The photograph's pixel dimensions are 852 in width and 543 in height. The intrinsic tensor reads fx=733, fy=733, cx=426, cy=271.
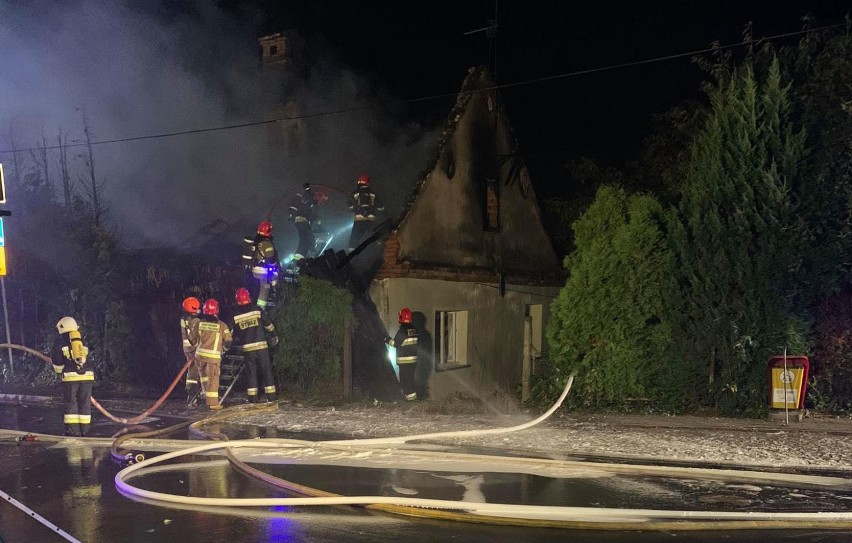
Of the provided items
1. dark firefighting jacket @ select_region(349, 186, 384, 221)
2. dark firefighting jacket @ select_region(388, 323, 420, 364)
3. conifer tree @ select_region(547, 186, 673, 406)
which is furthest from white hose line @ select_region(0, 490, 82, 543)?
dark firefighting jacket @ select_region(349, 186, 384, 221)

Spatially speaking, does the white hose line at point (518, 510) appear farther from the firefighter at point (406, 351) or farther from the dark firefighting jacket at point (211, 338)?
the firefighter at point (406, 351)

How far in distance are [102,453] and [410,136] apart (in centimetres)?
1029

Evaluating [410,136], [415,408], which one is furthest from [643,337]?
[410,136]

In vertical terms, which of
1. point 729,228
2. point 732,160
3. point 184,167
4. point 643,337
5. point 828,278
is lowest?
point 643,337

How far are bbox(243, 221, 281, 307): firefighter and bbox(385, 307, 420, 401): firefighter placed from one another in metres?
2.18

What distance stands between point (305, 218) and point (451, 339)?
3.78m

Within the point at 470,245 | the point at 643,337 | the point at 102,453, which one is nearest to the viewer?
the point at 102,453

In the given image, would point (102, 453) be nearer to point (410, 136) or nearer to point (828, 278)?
point (828, 278)

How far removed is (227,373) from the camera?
1241 cm

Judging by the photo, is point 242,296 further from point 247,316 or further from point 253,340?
point 253,340

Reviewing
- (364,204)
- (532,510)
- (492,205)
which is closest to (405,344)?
(364,204)

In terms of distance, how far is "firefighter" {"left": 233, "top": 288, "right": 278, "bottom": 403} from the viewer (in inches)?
456

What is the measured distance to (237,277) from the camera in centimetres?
1365

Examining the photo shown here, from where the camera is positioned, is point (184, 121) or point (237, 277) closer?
point (237, 277)
